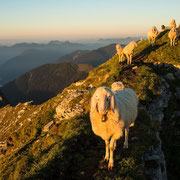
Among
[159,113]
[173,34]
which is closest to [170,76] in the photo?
[159,113]

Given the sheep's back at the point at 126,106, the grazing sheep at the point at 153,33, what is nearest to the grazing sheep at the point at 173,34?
the grazing sheep at the point at 153,33

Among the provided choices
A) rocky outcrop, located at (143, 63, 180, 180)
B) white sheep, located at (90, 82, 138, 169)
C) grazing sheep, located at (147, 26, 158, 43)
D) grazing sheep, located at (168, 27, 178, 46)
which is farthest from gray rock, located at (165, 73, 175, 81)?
white sheep, located at (90, 82, 138, 169)

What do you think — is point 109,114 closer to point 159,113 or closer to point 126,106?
point 126,106

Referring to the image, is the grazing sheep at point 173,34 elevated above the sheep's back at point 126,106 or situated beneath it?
elevated above

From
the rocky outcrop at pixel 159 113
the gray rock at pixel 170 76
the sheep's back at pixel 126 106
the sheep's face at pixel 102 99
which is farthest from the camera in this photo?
the gray rock at pixel 170 76

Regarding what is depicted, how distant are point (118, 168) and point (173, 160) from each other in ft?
30.0

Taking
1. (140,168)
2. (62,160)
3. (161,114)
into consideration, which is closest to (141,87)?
(161,114)

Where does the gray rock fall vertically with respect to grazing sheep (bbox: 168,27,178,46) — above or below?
below

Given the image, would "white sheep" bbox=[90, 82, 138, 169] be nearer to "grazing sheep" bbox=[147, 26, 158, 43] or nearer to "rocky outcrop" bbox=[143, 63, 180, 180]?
"rocky outcrop" bbox=[143, 63, 180, 180]

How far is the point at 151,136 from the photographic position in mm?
9180

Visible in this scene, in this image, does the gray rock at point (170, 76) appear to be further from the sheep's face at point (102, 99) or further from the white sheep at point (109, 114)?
the sheep's face at point (102, 99)

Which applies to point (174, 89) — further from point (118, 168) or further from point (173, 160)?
point (118, 168)

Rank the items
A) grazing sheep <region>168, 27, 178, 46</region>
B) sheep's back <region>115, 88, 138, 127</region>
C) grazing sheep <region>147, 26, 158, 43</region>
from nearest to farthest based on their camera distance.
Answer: sheep's back <region>115, 88, 138, 127</region> < grazing sheep <region>168, 27, 178, 46</region> < grazing sheep <region>147, 26, 158, 43</region>

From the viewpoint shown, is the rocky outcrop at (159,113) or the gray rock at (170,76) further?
the gray rock at (170,76)
